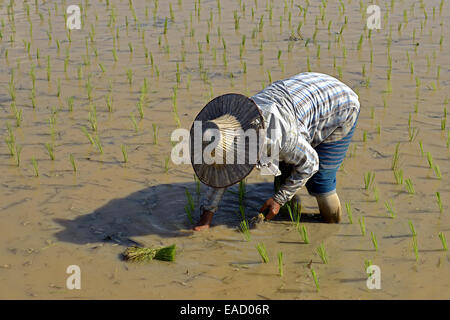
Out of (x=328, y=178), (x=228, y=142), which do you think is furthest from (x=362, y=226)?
(x=228, y=142)

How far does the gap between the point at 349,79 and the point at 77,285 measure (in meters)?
3.38

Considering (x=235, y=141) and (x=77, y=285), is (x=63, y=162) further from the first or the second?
(x=235, y=141)

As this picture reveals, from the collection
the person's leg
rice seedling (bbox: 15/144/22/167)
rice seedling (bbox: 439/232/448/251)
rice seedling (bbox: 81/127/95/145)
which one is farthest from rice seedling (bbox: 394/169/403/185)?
rice seedling (bbox: 15/144/22/167)

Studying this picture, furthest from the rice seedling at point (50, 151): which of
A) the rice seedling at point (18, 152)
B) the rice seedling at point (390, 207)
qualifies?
the rice seedling at point (390, 207)

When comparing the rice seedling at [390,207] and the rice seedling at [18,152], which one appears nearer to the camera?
the rice seedling at [390,207]

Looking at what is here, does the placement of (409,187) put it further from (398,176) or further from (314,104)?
(314,104)

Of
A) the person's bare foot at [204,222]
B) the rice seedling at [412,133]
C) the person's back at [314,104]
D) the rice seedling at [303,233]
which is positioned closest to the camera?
the person's back at [314,104]

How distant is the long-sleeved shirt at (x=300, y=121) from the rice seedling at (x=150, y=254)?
1.18 feet

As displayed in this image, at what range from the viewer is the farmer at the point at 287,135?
2.94 metres

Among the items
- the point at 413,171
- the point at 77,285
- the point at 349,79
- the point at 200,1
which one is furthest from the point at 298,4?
the point at 77,285

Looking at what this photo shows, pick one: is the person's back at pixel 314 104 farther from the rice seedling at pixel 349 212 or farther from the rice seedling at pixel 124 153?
the rice seedling at pixel 124 153

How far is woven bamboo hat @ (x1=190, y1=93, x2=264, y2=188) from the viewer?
2884 millimetres

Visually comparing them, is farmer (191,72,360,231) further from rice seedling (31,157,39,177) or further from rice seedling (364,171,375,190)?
rice seedling (31,157,39,177)

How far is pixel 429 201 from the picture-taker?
387 centimetres
